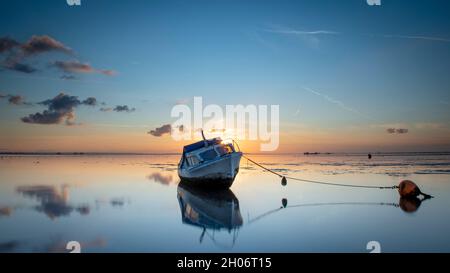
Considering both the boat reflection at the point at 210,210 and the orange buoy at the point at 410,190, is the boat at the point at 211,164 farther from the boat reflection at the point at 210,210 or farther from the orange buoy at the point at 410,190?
the orange buoy at the point at 410,190

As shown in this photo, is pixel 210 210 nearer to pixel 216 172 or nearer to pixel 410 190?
pixel 216 172

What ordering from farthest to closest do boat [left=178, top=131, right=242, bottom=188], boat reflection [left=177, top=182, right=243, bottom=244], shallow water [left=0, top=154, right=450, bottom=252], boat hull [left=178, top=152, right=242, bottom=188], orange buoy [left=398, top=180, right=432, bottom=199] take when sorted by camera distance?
boat [left=178, top=131, right=242, bottom=188], boat hull [left=178, top=152, right=242, bottom=188], orange buoy [left=398, top=180, right=432, bottom=199], boat reflection [left=177, top=182, right=243, bottom=244], shallow water [left=0, top=154, right=450, bottom=252]

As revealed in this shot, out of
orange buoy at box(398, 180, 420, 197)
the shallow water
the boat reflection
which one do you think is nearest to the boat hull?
the boat reflection

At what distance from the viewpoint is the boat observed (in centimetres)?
2512

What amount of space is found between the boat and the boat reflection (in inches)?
37.4

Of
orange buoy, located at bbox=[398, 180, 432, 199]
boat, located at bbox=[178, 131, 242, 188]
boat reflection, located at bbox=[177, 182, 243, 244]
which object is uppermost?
boat, located at bbox=[178, 131, 242, 188]

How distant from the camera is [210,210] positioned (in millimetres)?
18484

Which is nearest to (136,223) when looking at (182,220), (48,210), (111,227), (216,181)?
(111,227)

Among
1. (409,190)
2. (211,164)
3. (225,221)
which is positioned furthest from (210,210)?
(409,190)

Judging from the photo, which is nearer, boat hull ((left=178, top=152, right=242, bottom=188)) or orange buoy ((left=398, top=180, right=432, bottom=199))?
orange buoy ((left=398, top=180, right=432, bottom=199))

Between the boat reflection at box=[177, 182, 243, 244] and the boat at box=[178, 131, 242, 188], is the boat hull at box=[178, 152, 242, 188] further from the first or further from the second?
the boat reflection at box=[177, 182, 243, 244]

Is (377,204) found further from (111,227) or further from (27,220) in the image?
(27,220)
